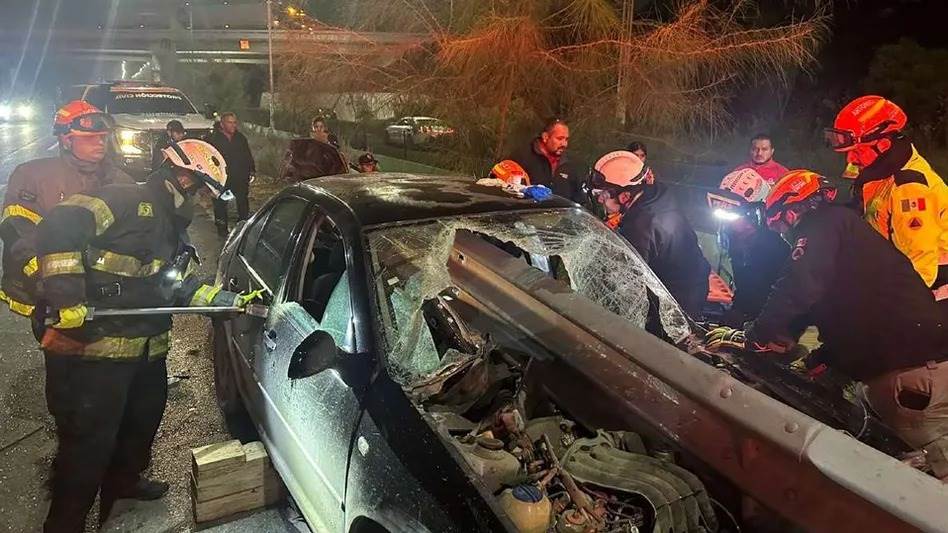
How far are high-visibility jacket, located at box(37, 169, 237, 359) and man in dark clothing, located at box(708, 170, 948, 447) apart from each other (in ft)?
8.58

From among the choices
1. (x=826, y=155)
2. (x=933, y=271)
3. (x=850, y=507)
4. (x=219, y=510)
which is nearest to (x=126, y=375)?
(x=219, y=510)

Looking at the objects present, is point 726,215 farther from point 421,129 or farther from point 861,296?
point 421,129

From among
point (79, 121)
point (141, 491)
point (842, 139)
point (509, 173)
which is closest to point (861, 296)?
point (842, 139)

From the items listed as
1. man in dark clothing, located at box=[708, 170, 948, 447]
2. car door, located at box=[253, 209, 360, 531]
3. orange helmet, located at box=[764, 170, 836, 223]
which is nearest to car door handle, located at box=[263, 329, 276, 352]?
car door, located at box=[253, 209, 360, 531]

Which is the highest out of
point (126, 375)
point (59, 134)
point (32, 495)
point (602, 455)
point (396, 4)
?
point (396, 4)

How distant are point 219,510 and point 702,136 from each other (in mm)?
7573

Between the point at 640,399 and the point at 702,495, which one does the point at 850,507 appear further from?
the point at 640,399

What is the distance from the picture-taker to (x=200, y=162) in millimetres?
3365

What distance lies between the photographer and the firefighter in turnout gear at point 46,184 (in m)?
3.04

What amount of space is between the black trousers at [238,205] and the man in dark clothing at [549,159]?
479cm

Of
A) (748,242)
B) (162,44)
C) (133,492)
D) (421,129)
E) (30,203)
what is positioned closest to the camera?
(133,492)

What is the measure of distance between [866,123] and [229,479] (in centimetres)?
337

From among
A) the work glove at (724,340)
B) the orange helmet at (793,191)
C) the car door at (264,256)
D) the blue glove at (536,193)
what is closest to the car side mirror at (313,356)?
the car door at (264,256)

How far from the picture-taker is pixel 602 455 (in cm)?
220
